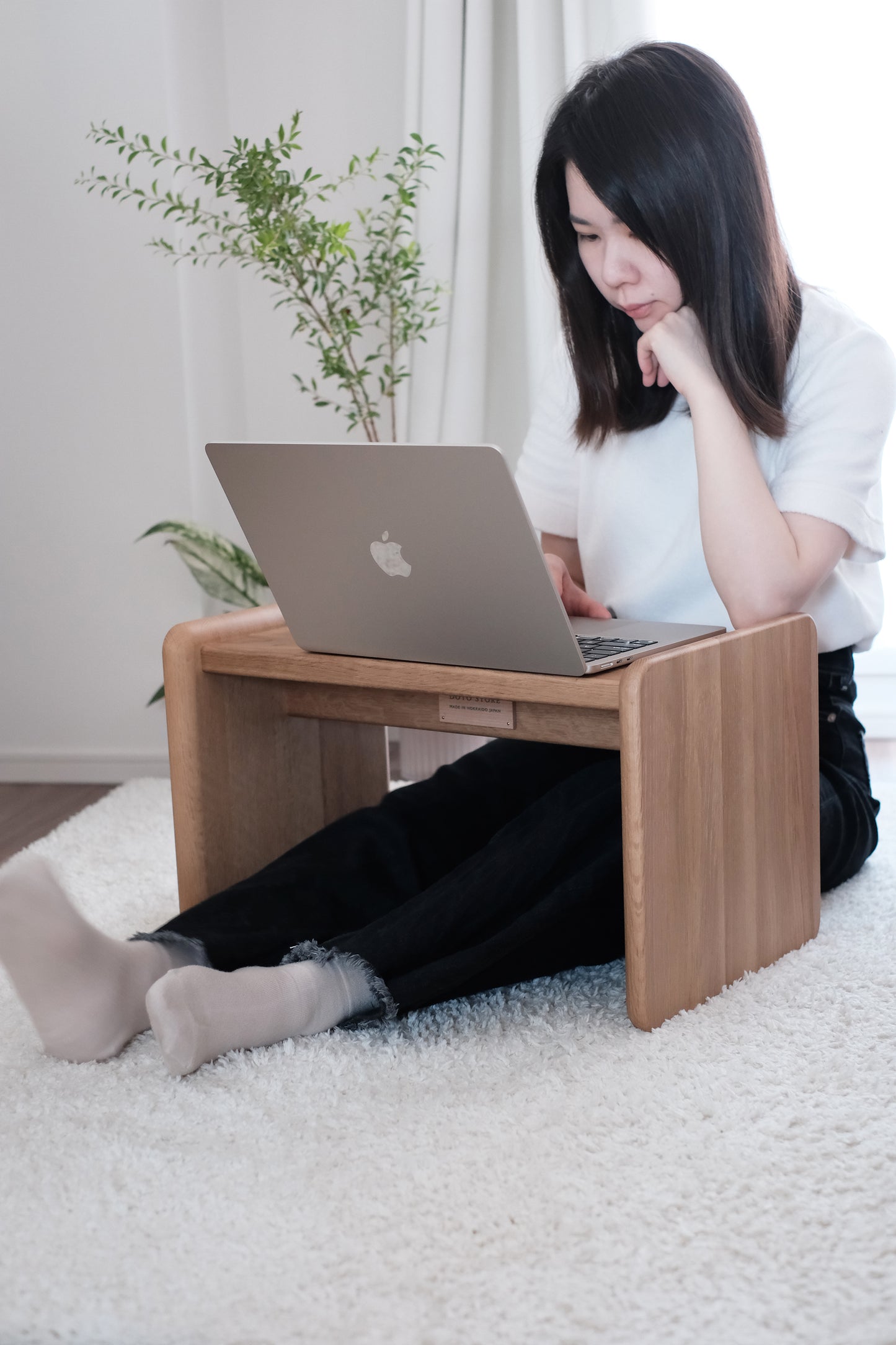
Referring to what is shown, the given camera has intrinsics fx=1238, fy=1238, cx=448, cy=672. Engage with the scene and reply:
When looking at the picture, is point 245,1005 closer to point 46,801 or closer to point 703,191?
point 703,191

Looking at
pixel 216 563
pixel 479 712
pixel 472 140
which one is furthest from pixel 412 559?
pixel 472 140

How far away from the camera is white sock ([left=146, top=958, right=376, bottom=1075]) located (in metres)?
0.98

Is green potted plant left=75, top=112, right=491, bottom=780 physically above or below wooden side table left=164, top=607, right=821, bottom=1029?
above

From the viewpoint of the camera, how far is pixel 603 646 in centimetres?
106

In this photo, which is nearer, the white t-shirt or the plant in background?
the white t-shirt

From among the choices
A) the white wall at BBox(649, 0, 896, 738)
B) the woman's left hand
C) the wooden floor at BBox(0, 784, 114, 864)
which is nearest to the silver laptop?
the woman's left hand

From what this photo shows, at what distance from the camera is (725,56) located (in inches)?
91.4

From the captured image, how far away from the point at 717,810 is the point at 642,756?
0.46 feet

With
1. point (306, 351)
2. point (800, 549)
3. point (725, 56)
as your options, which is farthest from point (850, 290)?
point (800, 549)

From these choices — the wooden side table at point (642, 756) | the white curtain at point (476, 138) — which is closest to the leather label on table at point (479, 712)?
the wooden side table at point (642, 756)

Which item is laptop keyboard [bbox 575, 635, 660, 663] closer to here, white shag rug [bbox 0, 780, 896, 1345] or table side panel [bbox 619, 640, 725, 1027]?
table side panel [bbox 619, 640, 725, 1027]

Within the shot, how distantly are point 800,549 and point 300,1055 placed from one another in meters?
0.64

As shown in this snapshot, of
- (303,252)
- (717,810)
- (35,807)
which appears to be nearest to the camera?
(717,810)

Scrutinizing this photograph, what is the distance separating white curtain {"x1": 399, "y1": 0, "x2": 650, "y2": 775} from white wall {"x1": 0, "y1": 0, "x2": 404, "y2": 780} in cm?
15
